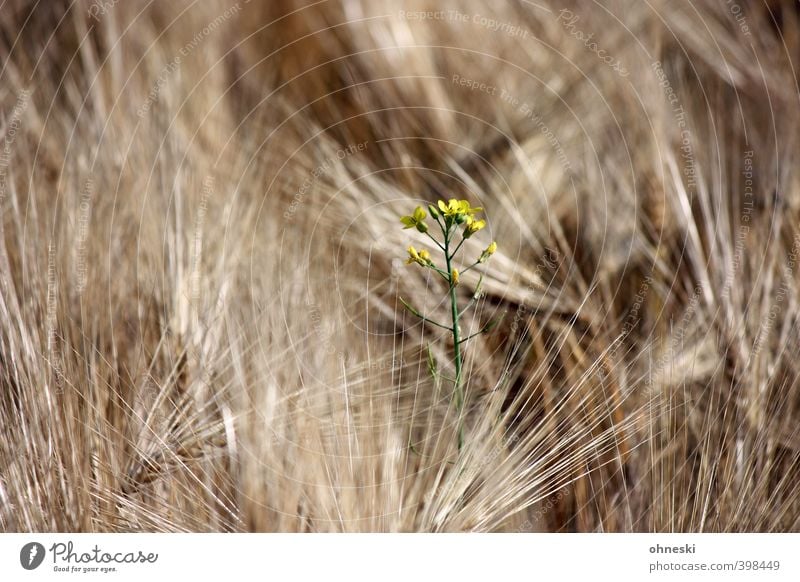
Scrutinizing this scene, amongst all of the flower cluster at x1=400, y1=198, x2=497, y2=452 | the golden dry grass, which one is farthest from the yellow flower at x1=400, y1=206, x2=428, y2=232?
the golden dry grass

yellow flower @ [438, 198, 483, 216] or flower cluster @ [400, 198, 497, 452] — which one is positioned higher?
yellow flower @ [438, 198, 483, 216]

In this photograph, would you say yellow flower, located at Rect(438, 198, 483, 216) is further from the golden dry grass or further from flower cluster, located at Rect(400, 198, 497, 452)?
the golden dry grass

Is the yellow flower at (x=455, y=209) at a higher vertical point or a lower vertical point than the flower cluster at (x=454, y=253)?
higher

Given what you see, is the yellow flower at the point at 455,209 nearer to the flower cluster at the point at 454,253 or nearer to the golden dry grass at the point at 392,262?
the flower cluster at the point at 454,253

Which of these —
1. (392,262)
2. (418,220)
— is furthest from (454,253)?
(392,262)

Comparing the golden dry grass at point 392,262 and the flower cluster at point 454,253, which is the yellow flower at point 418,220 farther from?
the golden dry grass at point 392,262

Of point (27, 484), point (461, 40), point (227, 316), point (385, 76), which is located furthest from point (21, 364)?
point (461, 40)

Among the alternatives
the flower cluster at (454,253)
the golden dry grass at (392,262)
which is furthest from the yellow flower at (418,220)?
the golden dry grass at (392,262)

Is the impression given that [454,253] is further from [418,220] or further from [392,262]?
[392,262]

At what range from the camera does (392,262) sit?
Result: 2.71 ft

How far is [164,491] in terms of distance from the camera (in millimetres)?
752

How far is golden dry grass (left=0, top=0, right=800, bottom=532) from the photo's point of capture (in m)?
0.75

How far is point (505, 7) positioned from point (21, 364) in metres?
0.76

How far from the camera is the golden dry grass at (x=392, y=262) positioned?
749 millimetres
